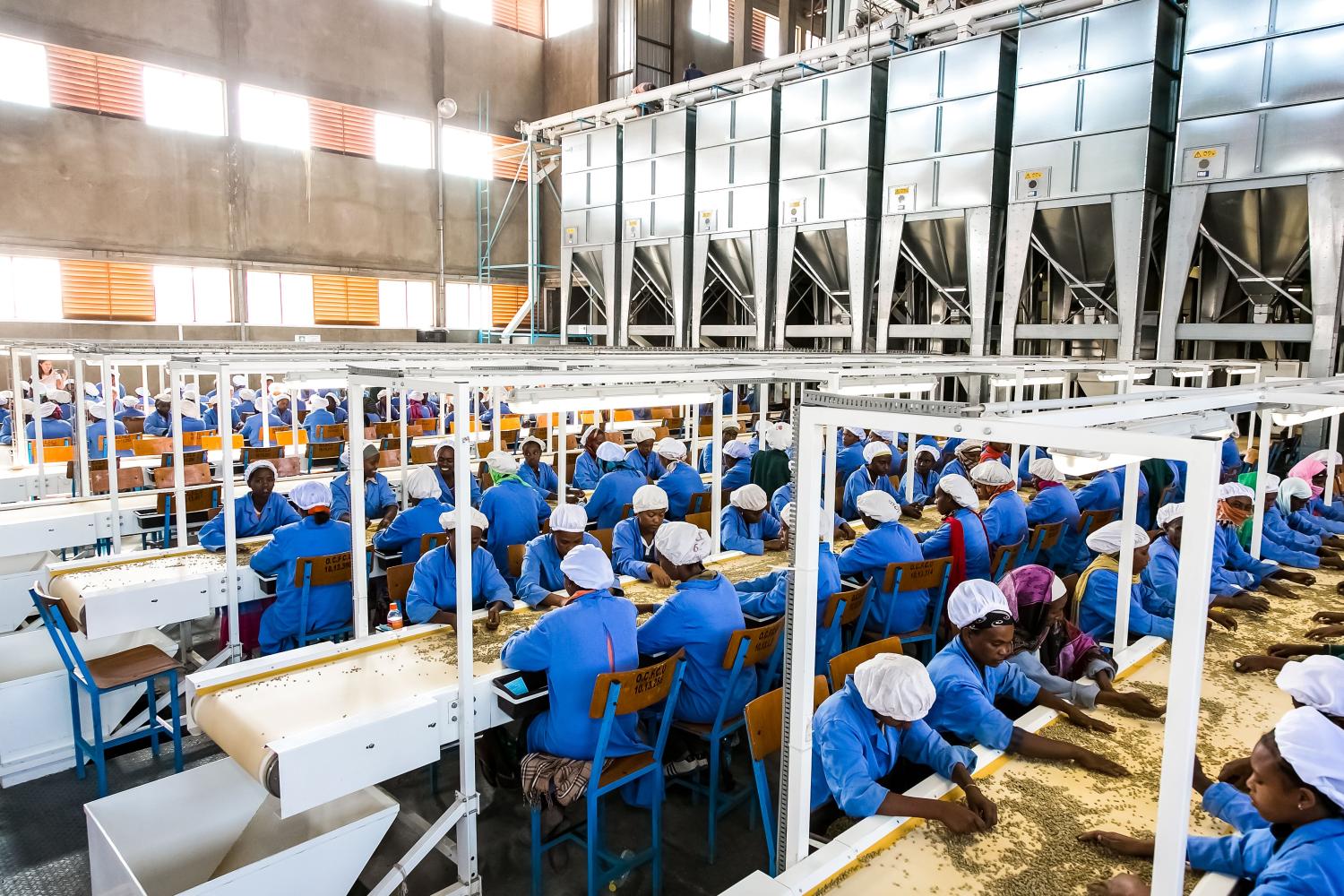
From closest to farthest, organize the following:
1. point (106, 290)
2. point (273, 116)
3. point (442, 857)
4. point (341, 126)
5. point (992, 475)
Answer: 1. point (442, 857)
2. point (992, 475)
3. point (106, 290)
4. point (273, 116)
5. point (341, 126)

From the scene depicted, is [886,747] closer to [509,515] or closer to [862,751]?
[862,751]

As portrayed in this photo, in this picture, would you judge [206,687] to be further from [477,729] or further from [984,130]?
[984,130]

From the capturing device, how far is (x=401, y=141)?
18.4 m

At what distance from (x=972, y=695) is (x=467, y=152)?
61.8ft

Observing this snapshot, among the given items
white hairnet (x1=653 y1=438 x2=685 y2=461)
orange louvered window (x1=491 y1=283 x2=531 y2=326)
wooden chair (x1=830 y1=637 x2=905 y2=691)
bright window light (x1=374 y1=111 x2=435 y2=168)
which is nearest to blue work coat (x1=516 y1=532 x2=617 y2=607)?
wooden chair (x1=830 y1=637 x2=905 y2=691)

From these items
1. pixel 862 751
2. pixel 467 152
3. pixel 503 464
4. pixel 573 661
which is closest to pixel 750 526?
pixel 503 464

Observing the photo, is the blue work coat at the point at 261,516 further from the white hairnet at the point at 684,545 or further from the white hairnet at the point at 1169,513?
the white hairnet at the point at 1169,513

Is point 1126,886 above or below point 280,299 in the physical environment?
below

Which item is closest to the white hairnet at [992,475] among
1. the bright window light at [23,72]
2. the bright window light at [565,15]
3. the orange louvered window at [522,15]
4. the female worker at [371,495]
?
the female worker at [371,495]

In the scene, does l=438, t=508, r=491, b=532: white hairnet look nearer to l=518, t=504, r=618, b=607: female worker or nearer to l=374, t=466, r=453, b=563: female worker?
l=518, t=504, r=618, b=607: female worker

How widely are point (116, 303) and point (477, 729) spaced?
15.5m

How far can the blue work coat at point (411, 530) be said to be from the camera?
5.42 meters

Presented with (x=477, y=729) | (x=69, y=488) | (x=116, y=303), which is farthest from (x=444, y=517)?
(x=116, y=303)

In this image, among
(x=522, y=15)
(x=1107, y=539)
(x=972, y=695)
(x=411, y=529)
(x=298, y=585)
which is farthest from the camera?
(x=522, y=15)
